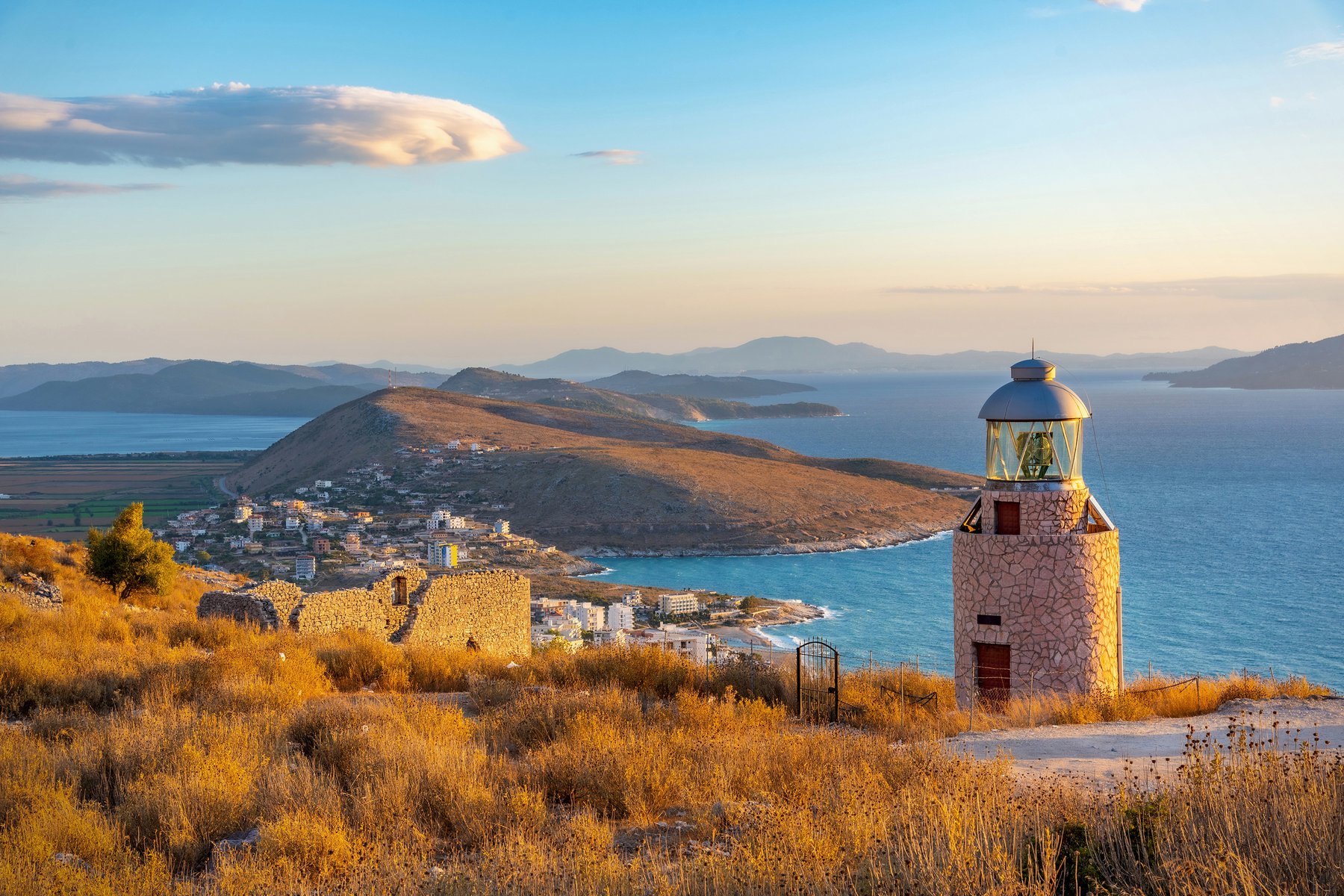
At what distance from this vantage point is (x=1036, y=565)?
10.1 meters

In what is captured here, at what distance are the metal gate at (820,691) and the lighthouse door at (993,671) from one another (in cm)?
185

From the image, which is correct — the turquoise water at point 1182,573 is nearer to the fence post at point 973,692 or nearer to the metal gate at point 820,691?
the fence post at point 973,692

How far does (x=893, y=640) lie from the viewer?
49750 millimetres

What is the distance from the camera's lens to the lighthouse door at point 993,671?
1007 cm

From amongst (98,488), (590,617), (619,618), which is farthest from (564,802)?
(98,488)

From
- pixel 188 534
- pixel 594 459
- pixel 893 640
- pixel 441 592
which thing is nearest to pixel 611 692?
pixel 441 592

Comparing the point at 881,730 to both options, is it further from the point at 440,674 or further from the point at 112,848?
the point at 112,848

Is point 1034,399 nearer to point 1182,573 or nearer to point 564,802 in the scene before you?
point 564,802

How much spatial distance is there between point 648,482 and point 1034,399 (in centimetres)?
7524

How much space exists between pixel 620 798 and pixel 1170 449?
145 m

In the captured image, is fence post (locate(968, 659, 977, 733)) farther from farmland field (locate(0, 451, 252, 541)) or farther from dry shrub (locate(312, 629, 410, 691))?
farmland field (locate(0, 451, 252, 541))

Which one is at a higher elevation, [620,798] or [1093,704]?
[620,798]

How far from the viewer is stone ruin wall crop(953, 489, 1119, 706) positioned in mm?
9969

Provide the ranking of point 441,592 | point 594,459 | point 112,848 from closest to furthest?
1. point 112,848
2. point 441,592
3. point 594,459
